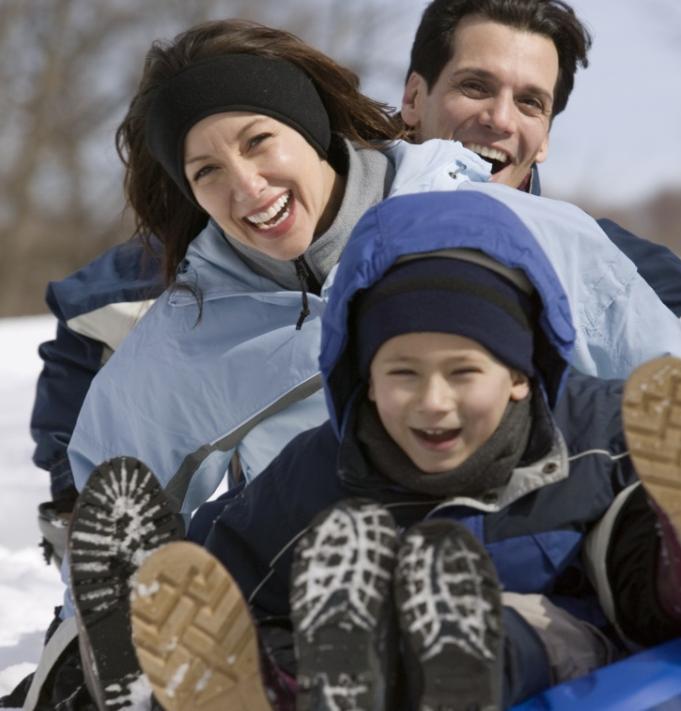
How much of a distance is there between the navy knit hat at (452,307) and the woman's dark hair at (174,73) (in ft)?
2.89

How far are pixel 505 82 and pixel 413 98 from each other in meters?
0.32

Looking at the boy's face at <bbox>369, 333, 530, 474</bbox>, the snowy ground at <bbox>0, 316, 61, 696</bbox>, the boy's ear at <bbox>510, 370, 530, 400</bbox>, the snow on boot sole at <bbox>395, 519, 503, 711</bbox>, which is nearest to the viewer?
the snow on boot sole at <bbox>395, 519, 503, 711</bbox>

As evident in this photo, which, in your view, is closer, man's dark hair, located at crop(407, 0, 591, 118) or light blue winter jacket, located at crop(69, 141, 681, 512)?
light blue winter jacket, located at crop(69, 141, 681, 512)

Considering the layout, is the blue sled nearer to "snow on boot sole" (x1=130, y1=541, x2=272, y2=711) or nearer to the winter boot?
the winter boot

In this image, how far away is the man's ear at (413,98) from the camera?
351 centimetres

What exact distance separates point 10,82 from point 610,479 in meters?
18.5

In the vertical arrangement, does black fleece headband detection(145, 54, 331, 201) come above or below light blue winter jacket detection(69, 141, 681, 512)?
above

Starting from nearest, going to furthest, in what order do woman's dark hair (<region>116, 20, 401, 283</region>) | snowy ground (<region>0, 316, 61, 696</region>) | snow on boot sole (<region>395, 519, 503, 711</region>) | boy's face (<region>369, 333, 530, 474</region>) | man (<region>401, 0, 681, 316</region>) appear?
snow on boot sole (<region>395, 519, 503, 711</region>), boy's face (<region>369, 333, 530, 474</region>), woman's dark hair (<region>116, 20, 401, 283</region>), man (<region>401, 0, 681, 316</region>), snowy ground (<region>0, 316, 61, 696</region>)

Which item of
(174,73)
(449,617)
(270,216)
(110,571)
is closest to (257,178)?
(270,216)

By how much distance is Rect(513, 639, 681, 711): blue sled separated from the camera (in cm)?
184

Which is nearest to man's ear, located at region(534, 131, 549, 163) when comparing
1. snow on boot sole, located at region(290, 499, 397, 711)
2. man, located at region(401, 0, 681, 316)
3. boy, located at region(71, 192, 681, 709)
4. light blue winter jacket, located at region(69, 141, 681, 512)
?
man, located at region(401, 0, 681, 316)

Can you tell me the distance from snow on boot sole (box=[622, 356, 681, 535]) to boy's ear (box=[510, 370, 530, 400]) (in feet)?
0.76

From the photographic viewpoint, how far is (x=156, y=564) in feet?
6.05

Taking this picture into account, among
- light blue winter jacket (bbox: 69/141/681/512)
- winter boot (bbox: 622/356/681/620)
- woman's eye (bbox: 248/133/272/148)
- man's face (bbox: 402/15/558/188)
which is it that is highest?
man's face (bbox: 402/15/558/188)
